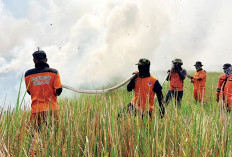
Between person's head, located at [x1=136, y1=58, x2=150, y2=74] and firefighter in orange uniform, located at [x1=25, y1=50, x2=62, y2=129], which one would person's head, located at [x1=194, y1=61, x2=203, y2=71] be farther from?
firefighter in orange uniform, located at [x1=25, y1=50, x2=62, y2=129]

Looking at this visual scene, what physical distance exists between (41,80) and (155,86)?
208 centimetres

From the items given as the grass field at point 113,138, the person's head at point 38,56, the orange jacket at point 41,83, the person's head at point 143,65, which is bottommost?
the grass field at point 113,138

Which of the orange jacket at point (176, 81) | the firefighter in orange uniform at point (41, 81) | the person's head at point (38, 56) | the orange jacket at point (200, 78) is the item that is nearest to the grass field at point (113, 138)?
the firefighter in orange uniform at point (41, 81)

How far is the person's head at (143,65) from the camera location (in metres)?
3.40

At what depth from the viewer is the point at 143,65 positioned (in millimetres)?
3416

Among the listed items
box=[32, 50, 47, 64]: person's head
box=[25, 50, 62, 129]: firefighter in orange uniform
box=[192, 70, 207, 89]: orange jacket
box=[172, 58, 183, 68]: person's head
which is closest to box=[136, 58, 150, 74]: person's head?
box=[25, 50, 62, 129]: firefighter in orange uniform

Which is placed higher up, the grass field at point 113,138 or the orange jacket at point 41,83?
the orange jacket at point 41,83

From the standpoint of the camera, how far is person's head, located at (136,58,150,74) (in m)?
3.40

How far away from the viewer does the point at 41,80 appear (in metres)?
3.23

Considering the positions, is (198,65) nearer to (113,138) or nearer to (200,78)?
(200,78)

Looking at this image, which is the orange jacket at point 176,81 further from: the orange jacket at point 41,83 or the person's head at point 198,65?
the orange jacket at point 41,83

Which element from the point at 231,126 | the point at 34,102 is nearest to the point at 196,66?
the point at 231,126

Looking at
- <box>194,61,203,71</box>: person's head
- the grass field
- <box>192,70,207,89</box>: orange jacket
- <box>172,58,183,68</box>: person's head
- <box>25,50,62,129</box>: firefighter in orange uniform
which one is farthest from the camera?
<box>194,61,203,71</box>: person's head

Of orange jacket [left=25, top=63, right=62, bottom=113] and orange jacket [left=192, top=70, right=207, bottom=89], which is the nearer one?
orange jacket [left=25, top=63, right=62, bottom=113]
